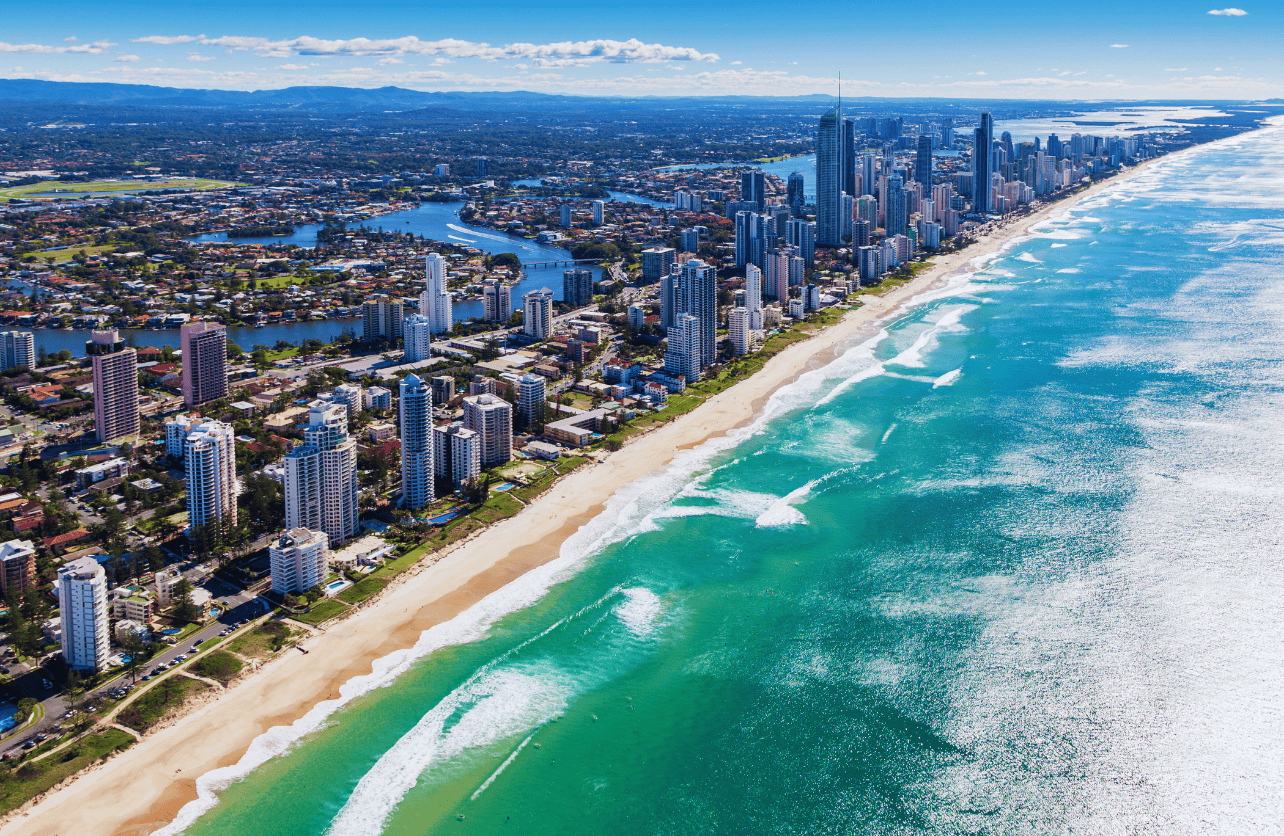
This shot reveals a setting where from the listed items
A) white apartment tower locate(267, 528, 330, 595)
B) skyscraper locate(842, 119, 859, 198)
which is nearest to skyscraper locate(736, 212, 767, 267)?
skyscraper locate(842, 119, 859, 198)

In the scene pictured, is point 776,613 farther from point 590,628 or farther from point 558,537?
point 558,537

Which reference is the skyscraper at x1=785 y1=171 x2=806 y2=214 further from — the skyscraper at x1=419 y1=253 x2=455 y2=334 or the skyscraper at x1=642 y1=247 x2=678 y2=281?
the skyscraper at x1=419 y1=253 x2=455 y2=334

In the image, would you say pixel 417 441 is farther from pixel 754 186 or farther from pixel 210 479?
pixel 754 186

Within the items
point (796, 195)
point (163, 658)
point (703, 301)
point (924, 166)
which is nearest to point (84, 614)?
point (163, 658)

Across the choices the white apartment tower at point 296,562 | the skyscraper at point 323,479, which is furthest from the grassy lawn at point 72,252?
the white apartment tower at point 296,562

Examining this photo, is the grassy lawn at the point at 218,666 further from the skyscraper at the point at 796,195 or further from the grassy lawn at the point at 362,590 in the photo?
the skyscraper at the point at 796,195

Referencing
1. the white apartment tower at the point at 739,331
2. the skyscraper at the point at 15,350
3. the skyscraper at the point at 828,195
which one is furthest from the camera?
the skyscraper at the point at 828,195
